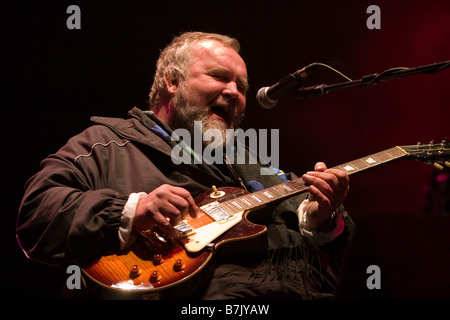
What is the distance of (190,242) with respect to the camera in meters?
1.44

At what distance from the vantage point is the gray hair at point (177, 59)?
232 cm

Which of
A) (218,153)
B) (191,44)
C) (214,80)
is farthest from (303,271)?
(191,44)

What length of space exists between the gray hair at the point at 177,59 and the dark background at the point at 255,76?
0.35m

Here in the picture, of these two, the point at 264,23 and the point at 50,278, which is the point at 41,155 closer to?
the point at 50,278

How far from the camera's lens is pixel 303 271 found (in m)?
1.61

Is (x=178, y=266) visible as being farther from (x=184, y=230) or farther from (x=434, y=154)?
(x=434, y=154)

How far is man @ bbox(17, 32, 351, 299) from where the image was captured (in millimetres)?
1348

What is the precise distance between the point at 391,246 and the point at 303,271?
31.2 inches

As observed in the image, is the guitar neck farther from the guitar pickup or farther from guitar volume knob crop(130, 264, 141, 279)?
guitar volume knob crop(130, 264, 141, 279)

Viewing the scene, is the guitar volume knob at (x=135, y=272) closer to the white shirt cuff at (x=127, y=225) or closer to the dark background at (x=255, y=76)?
the white shirt cuff at (x=127, y=225)

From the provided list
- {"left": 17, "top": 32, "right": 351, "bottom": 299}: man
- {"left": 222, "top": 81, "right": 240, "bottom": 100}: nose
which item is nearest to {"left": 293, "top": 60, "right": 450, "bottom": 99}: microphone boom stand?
{"left": 17, "top": 32, "right": 351, "bottom": 299}: man

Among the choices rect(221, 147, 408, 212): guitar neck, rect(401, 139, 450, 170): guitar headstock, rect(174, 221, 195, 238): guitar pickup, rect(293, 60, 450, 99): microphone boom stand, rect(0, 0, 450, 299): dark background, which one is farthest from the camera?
rect(0, 0, 450, 299): dark background

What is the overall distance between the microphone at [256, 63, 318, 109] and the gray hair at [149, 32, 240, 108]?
2.41ft

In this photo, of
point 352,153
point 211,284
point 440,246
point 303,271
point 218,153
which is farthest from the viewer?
point 352,153
